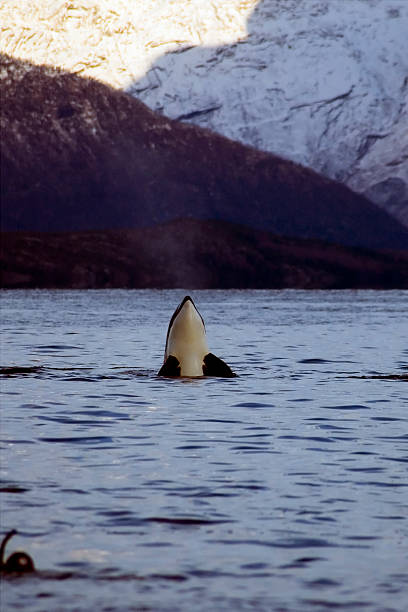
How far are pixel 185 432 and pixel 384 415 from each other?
4885mm

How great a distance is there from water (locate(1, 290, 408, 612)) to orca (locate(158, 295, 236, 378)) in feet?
1.73

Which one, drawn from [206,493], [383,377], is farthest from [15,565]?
[383,377]

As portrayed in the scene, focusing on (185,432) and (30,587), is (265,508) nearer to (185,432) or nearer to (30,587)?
(30,587)

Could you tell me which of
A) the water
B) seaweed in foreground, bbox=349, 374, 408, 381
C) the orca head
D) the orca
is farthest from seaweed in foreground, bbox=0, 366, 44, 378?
seaweed in foreground, bbox=349, 374, 408, 381

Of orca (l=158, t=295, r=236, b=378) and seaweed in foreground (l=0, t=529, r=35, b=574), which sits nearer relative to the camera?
seaweed in foreground (l=0, t=529, r=35, b=574)

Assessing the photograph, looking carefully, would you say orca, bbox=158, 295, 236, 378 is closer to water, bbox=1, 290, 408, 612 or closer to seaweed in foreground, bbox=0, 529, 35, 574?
water, bbox=1, 290, 408, 612

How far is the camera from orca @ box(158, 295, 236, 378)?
93.4 ft

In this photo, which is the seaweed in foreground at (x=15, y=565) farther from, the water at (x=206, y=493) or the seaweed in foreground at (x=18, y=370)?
the seaweed in foreground at (x=18, y=370)

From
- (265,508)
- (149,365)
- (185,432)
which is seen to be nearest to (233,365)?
(149,365)

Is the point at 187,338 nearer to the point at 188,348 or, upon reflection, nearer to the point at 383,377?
the point at 188,348

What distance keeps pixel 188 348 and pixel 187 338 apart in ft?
2.35

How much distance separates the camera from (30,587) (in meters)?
10.0

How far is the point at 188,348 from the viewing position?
29.8 meters

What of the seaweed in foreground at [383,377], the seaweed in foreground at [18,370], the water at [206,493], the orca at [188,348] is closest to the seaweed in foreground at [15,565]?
the water at [206,493]
